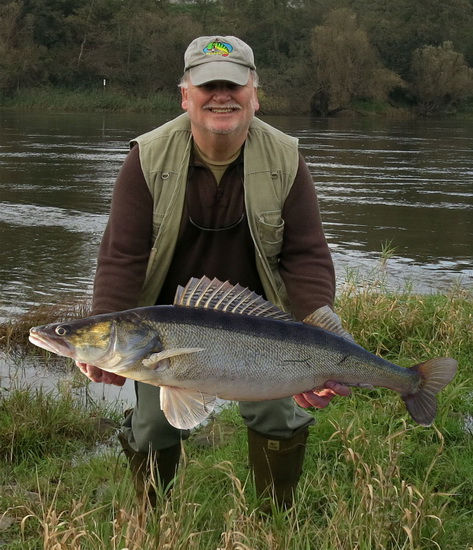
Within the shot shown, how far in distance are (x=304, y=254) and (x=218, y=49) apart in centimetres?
103

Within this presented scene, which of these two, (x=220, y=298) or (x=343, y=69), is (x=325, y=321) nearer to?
(x=220, y=298)

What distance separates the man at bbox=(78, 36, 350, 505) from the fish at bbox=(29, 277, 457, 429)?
1.21ft

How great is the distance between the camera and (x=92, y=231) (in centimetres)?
1456

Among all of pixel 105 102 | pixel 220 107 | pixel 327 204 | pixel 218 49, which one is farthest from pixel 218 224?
pixel 105 102

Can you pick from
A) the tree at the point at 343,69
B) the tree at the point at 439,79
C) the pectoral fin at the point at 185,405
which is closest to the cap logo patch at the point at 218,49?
the pectoral fin at the point at 185,405

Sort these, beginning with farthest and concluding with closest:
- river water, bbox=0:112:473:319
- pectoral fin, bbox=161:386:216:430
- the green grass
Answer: the green grass, river water, bbox=0:112:473:319, pectoral fin, bbox=161:386:216:430

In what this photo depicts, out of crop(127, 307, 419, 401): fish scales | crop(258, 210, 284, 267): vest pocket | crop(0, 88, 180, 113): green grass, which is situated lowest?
crop(0, 88, 180, 113): green grass

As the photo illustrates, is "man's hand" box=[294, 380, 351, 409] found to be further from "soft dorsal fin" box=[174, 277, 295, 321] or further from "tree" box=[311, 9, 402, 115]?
"tree" box=[311, 9, 402, 115]

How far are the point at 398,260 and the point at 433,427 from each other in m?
7.96

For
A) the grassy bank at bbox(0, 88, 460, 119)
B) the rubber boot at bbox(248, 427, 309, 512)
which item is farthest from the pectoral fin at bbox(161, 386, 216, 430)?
the grassy bank at bbox(0, 88, 460, 119)

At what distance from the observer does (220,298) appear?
358 centimetres

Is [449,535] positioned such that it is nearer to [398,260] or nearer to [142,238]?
[142,238]

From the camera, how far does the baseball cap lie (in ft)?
12.5

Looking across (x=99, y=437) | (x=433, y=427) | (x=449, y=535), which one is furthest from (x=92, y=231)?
(x=449, y=535)
